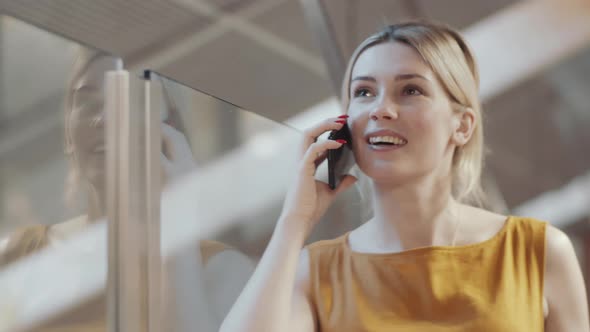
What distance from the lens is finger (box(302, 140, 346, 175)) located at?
5.13 feet

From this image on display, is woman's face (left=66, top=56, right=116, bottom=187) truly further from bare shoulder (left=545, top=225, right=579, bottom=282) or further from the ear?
bare shoulder (left=545, top=225, right=579, bottom=282)

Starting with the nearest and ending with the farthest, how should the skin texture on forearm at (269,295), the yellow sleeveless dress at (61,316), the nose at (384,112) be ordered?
the yellow sleeveless dress at (61,316)
the skin texture on forearm at (269,295)
the nose at (384,112)

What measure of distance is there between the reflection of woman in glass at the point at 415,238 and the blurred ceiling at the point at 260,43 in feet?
1.17

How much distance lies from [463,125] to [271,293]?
0.58m

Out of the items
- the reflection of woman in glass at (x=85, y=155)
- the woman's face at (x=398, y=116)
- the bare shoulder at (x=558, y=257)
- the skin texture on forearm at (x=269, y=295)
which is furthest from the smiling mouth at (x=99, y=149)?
the bare shoulder at (x=558, y=257)

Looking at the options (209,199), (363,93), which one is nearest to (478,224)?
(363,93)

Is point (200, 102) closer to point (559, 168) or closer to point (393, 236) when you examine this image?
point (393, 236)

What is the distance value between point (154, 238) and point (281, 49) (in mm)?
1066

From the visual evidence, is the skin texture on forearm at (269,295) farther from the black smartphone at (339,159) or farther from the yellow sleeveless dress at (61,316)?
the yellow sleeveless dress at (61,316)

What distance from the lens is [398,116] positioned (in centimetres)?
157

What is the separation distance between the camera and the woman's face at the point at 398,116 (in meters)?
1.57

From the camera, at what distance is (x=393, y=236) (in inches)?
67.6

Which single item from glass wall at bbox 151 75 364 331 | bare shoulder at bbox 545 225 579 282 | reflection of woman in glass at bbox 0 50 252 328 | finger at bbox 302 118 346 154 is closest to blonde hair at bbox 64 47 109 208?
reflection of woman in glass at bbox 0 50 252 328

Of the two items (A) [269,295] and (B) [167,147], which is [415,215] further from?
(B) [167,147]
